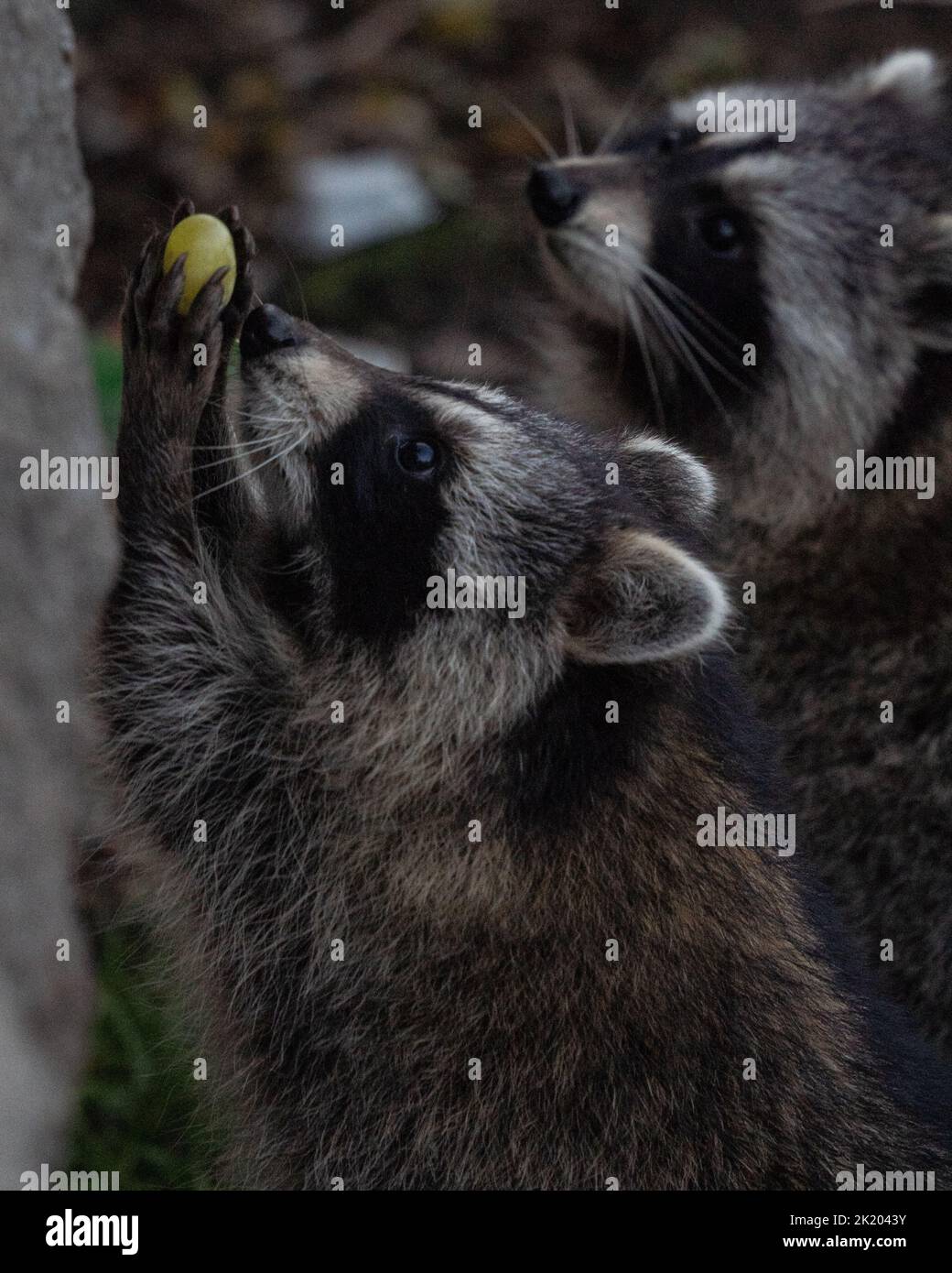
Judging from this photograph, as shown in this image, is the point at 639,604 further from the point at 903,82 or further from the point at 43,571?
the point at 903,82

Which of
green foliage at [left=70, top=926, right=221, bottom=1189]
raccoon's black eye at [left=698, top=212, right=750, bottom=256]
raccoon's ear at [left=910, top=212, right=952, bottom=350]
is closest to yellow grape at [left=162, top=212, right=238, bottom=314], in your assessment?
green foliage at [left=70, top=926, right=221, bottom=1189]

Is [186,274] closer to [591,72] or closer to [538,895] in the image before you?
[538,895]

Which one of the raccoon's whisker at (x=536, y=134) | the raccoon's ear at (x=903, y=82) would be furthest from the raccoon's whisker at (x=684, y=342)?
the raccoon's ear at (x=903, y=82)

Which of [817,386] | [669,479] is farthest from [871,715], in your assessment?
[669,479]

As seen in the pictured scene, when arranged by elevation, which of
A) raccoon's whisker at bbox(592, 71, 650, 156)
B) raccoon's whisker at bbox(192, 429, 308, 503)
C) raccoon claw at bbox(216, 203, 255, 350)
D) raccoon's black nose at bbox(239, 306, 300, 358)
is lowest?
raccoon's whisker at bbox(192, 429, 308, 503)

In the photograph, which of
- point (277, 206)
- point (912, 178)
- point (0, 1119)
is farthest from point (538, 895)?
point (277, 206)

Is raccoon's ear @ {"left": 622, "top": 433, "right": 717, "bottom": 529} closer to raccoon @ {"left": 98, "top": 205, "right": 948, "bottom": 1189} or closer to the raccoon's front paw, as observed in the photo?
raccoon @ {"left": 98, "top": 205, "right": 948, "bottom": 1189}

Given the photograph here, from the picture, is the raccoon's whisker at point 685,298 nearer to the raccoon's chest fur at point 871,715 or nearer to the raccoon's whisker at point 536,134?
the raccoon's whisker at point 536,134
